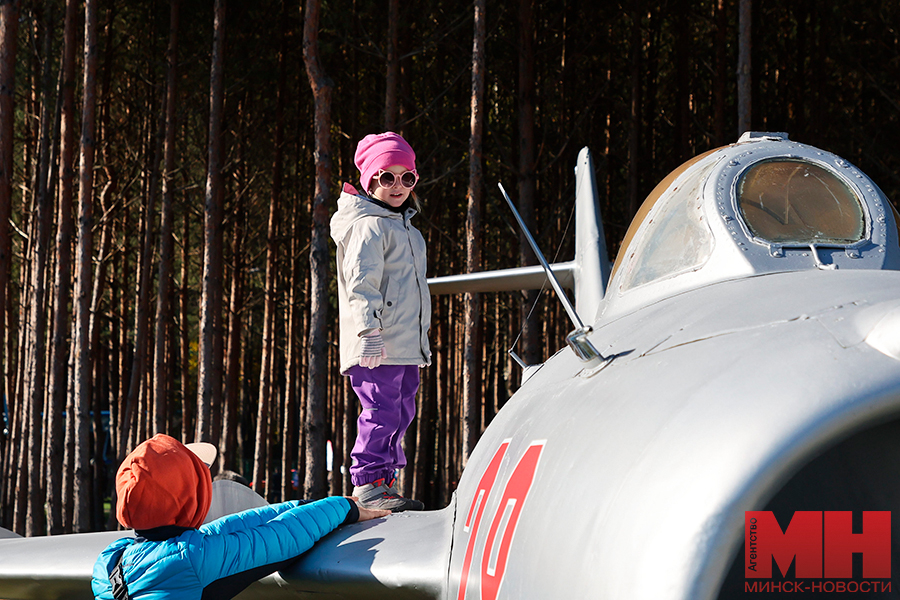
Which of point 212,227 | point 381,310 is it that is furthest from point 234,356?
point 381,310

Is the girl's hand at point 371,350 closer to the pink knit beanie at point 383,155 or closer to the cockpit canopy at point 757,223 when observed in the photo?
the pink knit beanie at point 383,155

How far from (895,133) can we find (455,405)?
1076 cm

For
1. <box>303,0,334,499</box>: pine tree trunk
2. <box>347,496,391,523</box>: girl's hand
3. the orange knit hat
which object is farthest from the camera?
<box>303,0,334,499</box>: pine tree trunk

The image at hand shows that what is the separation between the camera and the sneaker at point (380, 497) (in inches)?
149

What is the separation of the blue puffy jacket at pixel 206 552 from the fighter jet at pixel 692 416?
134 millimetres

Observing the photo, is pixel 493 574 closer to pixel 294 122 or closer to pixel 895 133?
pixel 895 133

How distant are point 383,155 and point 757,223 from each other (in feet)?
6.92

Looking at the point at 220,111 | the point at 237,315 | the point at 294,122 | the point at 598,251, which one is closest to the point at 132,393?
the point at 237,315

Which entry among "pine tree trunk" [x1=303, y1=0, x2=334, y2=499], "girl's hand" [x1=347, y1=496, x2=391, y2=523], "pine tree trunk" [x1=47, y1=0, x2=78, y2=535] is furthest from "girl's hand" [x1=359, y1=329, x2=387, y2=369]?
"pine tree trunk" [x1=47, y1=0, x2=78, y2=535]

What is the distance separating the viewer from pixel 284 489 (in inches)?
676

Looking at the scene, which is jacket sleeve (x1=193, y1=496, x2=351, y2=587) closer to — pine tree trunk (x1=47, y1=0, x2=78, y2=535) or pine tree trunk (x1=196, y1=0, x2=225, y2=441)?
pine tree trunk (x1=196, y1=0, x2=225, y2=441)

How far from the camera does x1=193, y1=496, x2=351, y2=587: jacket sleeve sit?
2533 mm

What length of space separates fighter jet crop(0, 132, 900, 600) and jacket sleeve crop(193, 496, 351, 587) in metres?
0.07

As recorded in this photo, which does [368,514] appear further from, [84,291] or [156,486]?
[84,291]
